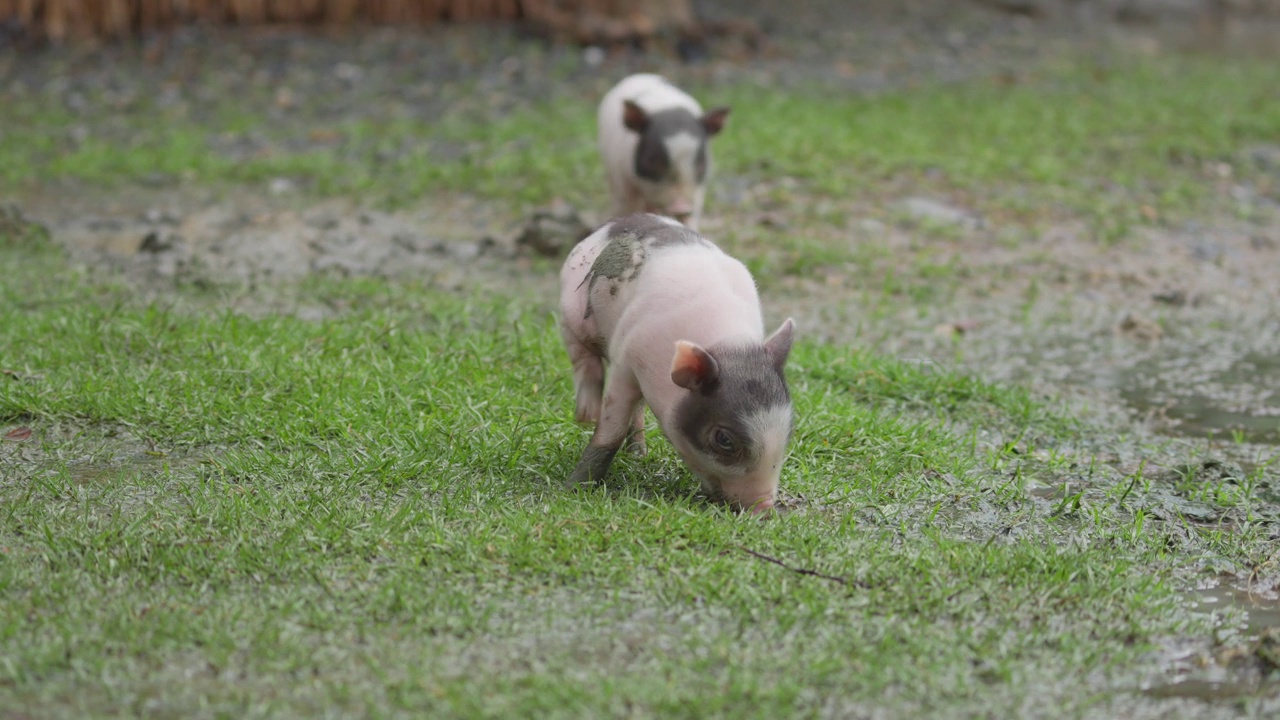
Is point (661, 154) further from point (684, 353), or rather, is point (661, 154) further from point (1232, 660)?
point (1232, 660)

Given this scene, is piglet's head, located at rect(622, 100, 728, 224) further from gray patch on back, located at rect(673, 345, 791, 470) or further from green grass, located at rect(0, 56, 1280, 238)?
gray patch on back, located at rect(673, 345, 791, 470)

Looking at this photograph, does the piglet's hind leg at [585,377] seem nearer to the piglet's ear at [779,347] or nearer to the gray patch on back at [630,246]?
the gray patch on back at [630,246]

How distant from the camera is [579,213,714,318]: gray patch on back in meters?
4.27

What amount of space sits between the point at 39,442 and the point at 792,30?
1080 cm

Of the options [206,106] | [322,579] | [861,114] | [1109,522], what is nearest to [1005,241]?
[861,114]

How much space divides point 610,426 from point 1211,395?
3.02 meters

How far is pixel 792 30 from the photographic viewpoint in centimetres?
1414

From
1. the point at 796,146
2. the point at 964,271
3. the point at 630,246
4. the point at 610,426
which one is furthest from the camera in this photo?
the point at 796,146

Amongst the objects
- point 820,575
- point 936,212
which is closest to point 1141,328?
point 936,212

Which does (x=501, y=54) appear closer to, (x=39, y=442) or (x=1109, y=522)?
(x=39, y=442)

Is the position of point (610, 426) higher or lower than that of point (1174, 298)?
higher

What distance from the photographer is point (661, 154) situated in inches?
280

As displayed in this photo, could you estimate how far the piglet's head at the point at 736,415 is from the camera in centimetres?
386

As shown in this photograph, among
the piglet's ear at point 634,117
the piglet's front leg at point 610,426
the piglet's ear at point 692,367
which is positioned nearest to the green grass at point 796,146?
the piglet's ear at point 634,117
